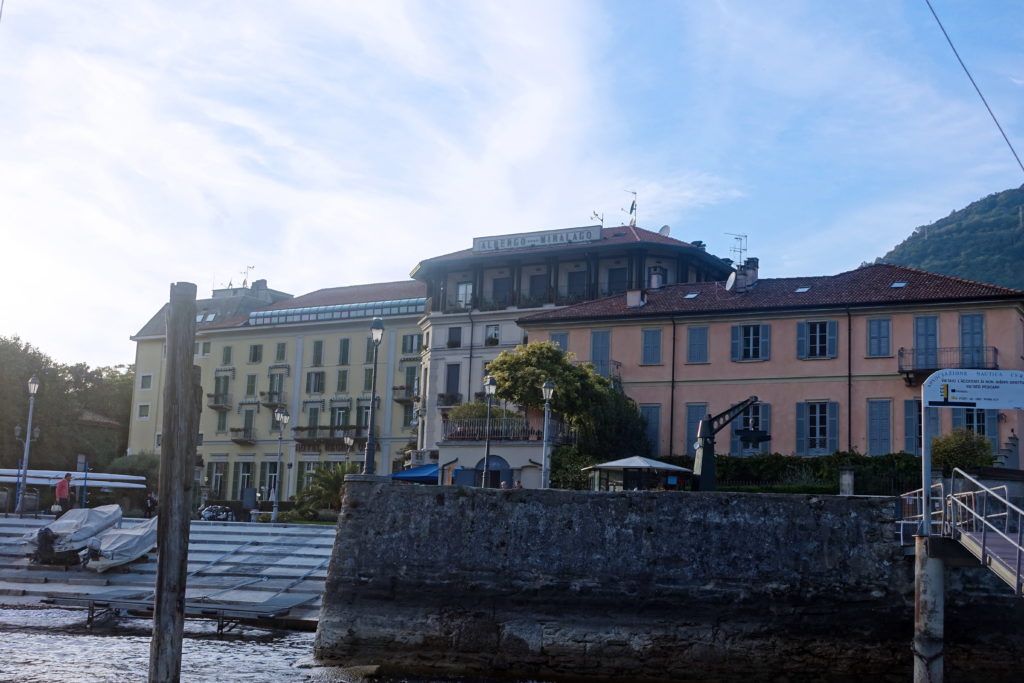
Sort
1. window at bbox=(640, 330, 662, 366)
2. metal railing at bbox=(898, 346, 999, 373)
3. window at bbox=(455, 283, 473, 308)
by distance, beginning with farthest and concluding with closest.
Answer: window at bbox=(455, 283, 473, 308)
window at bbox=(640, 330, 662, 366)
metal railing at bbox=(898, 346, 999, 373)

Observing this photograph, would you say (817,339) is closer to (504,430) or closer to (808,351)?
(808,351)

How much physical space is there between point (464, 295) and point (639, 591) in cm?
3978

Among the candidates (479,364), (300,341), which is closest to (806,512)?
(479,364)

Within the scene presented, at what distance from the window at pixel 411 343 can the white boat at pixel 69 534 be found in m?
35.2

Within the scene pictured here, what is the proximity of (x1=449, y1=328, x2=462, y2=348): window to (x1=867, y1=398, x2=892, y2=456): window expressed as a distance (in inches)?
959

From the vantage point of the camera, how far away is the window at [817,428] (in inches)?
1676

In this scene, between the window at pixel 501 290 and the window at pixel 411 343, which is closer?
the window at pixel 501 290

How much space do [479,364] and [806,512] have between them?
37.7 meters

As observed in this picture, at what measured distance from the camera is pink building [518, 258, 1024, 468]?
40531 millimetres

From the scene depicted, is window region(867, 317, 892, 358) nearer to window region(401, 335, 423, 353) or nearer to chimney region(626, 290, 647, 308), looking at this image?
chimney region(626, 290, 647, 308)

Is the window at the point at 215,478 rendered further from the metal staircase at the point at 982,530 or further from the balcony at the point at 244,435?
the metal staircase at the point at 982,530

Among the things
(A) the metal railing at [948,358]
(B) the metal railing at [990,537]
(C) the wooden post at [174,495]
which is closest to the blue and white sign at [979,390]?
(B) the metal railing at [990,537]

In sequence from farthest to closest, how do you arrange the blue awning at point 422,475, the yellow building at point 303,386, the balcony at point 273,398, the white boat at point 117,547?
the balcony at point 273,398 < the yellow building at point 303,386 < the blue awning at point 422,475 < the white boat at point 117,547

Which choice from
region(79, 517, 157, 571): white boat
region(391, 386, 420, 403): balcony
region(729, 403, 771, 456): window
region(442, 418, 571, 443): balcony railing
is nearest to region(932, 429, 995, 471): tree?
region(729, 403, 771, 456): window
